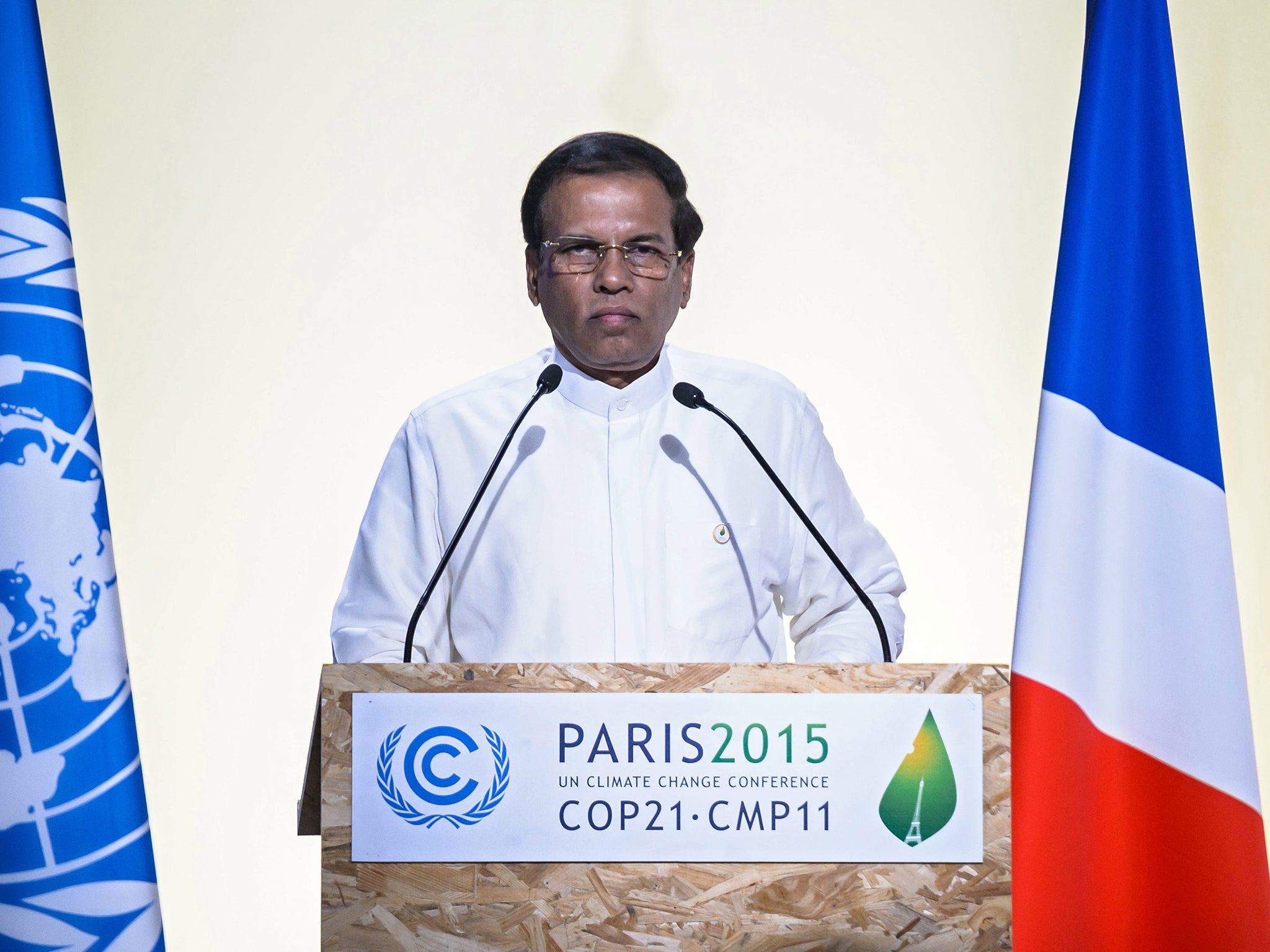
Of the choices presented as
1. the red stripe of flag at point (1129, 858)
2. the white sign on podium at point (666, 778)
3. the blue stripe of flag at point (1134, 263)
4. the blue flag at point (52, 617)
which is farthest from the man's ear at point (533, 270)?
the red stripe of flag at point (1129, 858)

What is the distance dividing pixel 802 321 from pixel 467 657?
4.24 ft

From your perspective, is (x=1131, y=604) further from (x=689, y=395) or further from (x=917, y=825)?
(x=689, y=395)

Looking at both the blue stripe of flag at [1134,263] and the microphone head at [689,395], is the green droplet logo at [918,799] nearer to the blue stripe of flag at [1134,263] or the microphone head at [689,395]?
the microphone head at [689,395]

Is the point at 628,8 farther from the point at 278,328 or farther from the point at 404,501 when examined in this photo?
the point at 404,501

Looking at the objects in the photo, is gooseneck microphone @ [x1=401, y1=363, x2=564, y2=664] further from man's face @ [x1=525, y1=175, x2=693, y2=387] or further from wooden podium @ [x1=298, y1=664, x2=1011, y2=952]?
man's face @ [x1=525, y1=175, x2=693, y2=387]

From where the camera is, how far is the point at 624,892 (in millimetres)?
1470

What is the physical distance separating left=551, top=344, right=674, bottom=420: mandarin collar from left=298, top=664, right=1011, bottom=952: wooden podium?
0.88 meters

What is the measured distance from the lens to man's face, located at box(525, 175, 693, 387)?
2188mm

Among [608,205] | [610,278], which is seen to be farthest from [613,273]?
[608,205]

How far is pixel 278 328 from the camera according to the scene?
292 cm

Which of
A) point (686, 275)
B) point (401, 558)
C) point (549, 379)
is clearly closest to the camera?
point (549, 379)

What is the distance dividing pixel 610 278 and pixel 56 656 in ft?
3.61

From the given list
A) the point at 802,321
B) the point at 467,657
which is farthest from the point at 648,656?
the point at 802,321

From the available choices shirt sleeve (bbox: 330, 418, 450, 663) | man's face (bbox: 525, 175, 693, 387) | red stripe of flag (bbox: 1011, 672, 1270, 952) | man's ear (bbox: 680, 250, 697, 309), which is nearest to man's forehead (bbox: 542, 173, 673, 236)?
man's face (bbox: 525, 175, 693, 387)
